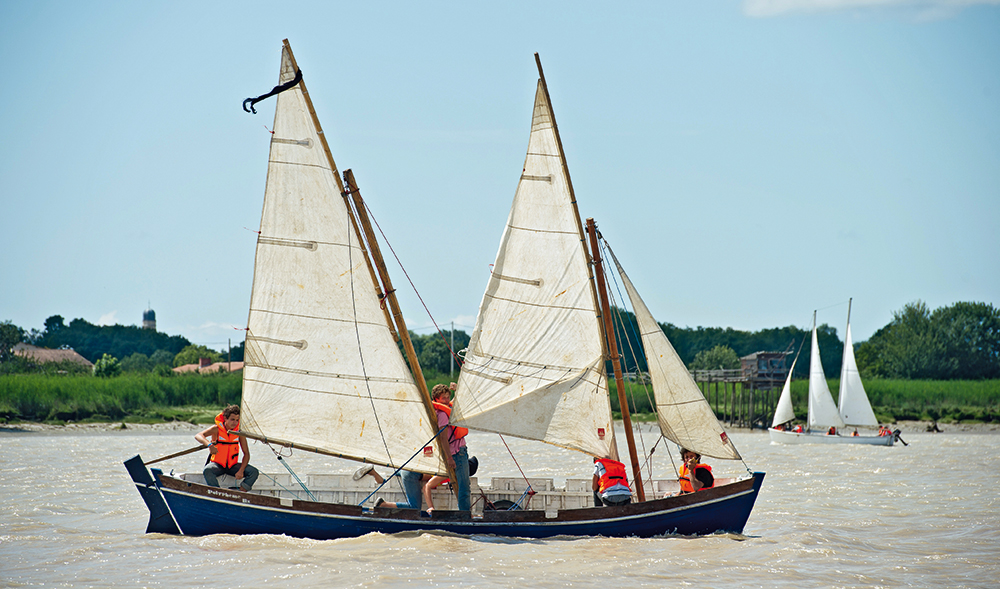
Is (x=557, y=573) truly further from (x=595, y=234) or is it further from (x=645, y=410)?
(x=645, y=410)

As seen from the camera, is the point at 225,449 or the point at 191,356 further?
the point at 191,356

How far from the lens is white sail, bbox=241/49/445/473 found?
1307cm

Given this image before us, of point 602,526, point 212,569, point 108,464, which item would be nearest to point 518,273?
point 602,526

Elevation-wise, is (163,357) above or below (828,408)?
above

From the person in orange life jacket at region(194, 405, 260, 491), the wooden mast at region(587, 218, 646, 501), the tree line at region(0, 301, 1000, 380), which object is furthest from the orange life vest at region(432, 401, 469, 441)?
the tree line at region(0, 301, 1000, 380)

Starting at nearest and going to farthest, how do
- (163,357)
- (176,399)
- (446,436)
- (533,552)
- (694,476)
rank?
(533,552), (446,436), (694,476), (176,399), (163,357)

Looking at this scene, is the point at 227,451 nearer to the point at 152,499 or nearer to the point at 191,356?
the point at 152,499

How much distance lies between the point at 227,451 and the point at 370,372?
2737 millimetres

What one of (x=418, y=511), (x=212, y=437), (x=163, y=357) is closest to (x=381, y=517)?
(x=418, y=511)

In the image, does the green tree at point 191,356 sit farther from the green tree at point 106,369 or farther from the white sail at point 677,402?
the white sail at point 677,402

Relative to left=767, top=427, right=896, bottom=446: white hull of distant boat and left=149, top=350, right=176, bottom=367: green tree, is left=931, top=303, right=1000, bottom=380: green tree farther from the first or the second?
left=149, top=350, right=176, bottom=367: green tree

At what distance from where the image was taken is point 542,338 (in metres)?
13.5

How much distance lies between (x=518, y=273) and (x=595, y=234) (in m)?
1.46

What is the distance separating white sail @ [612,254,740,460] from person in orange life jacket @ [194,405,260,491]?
20.5ft
